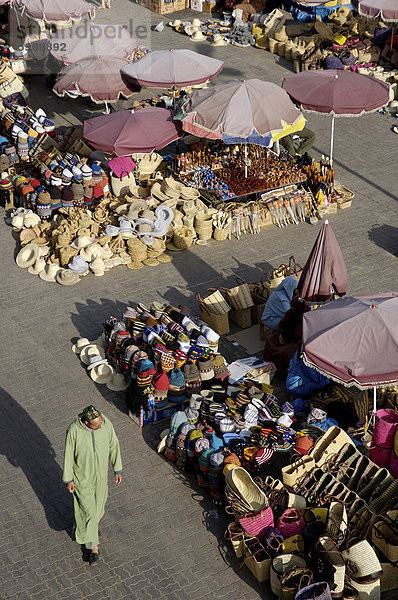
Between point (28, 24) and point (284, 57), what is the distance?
7681 millimetres

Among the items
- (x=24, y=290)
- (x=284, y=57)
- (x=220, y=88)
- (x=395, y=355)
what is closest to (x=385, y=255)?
(x=220, y=88)

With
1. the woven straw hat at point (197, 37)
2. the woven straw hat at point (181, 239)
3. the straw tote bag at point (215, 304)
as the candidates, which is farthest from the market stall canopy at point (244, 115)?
the woven straw hat at point (197, 37)

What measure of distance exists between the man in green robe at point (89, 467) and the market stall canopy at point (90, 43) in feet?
40.9

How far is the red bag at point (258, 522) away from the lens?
358 inches

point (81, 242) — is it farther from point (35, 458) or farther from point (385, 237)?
point (385, 237)

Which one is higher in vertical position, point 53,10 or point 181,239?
point 53,10

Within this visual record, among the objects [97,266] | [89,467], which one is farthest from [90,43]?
[89,467]

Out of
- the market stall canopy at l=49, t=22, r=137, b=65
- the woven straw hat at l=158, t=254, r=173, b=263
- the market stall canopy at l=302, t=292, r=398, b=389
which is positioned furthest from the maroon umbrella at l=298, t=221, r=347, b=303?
the market stall canopy at l=49, t=22, r=137, b=65

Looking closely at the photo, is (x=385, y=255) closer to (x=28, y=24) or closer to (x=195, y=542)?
(x=195, y=542)

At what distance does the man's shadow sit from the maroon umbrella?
4145 mm

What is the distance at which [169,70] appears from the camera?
17766 millimetres

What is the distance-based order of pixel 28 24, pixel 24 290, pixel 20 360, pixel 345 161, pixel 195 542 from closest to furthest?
pixel 195 542
pixel 20 360
pixel 24 290
pixel 345 161
pixel 28 24

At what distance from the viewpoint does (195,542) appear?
31.1ft

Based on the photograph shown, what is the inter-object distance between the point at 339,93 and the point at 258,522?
387 inches
